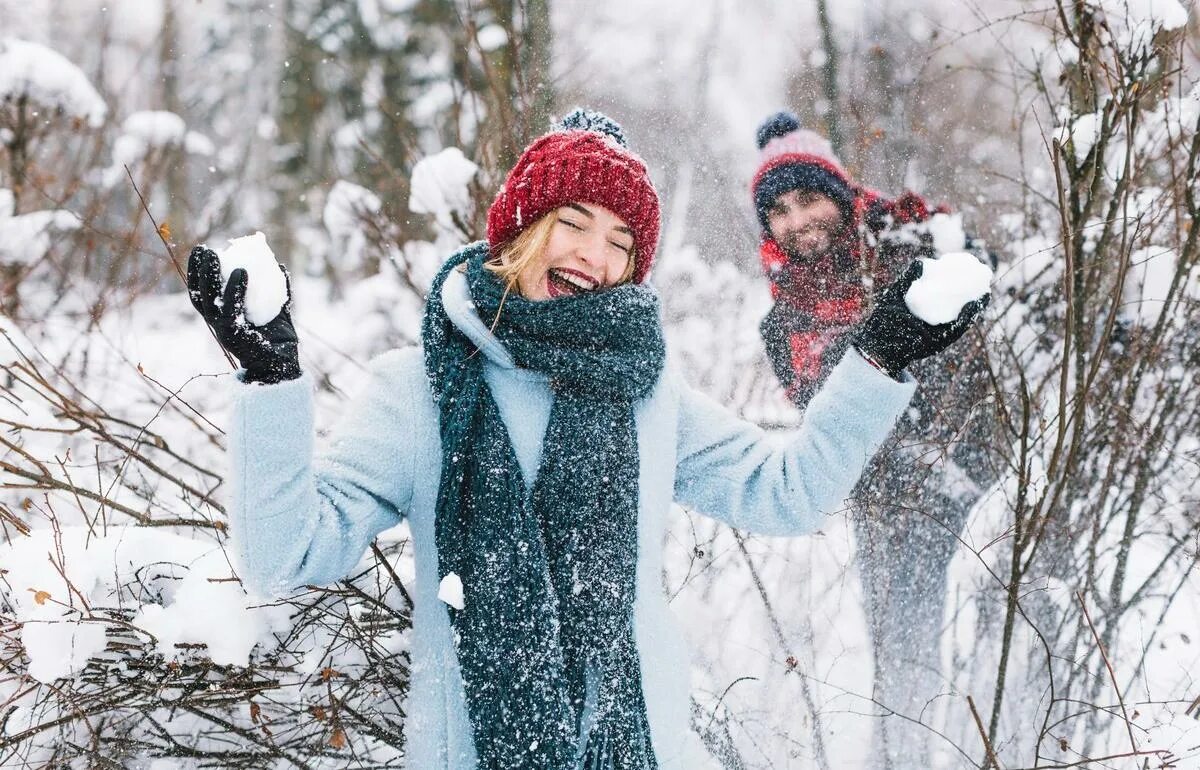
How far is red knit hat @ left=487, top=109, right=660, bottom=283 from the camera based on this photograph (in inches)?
63.4

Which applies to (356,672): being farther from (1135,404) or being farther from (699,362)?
(1135,404)

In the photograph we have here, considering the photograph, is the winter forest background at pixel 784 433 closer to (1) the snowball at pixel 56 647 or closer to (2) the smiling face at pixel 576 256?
(1) the snowball at pixel 56 647

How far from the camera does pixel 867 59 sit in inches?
128

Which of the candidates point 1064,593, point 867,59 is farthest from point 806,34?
point 1064,593

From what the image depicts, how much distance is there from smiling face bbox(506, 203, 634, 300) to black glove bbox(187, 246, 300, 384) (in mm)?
505

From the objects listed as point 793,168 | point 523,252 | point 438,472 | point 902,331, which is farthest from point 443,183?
point 902,331

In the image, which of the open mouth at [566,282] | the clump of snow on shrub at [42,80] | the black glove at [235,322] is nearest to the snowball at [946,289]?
the open mouth at [566,282]

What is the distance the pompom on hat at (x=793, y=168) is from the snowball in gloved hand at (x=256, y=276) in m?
1.83

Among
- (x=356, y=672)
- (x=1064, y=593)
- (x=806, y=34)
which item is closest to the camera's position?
(x=356, y=672)

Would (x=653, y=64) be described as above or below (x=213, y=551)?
above

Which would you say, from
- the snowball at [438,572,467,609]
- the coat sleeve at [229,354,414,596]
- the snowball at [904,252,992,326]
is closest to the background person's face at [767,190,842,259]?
the snowball at [904,252,992,326]

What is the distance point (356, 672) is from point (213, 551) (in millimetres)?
417

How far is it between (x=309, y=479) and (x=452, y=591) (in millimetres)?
316

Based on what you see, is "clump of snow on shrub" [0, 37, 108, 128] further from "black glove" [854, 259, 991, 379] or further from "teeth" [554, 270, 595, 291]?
"black glove" [854, 259, 991, 379]
